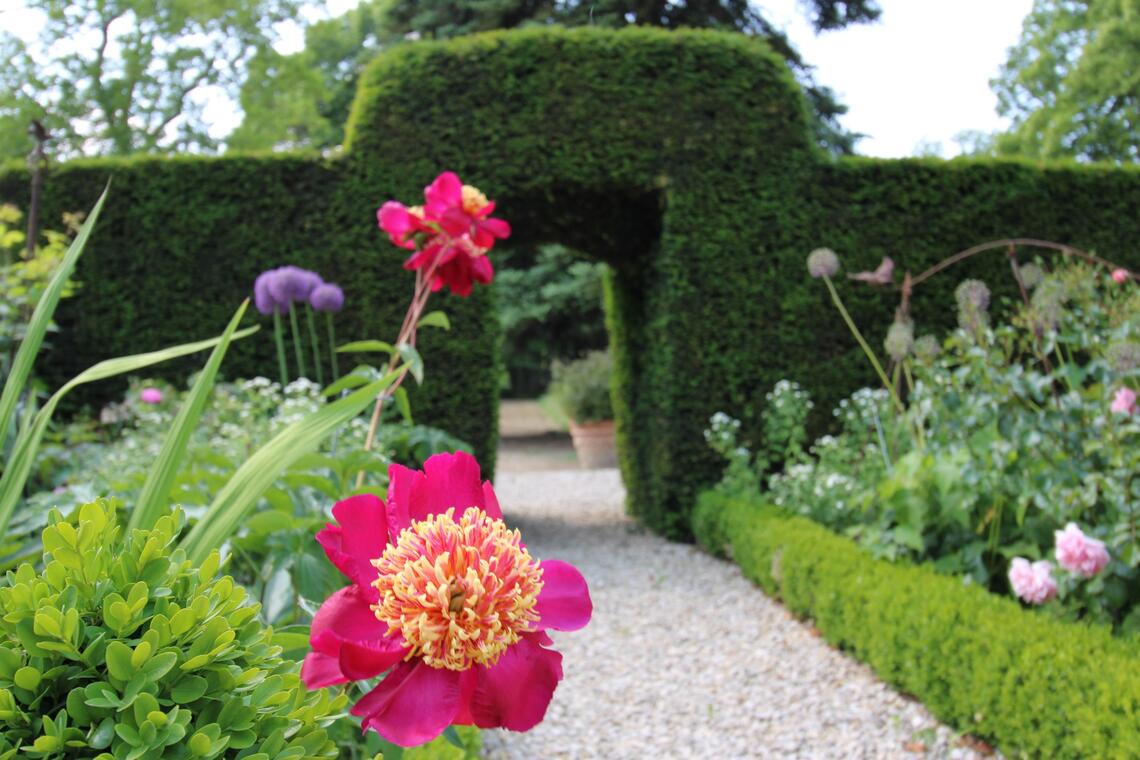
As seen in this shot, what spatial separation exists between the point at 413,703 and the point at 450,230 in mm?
1011

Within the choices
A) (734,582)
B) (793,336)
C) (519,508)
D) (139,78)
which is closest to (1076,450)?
(734,582)

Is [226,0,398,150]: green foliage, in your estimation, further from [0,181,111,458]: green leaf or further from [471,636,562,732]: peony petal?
[471,636,562,732]: peony petal

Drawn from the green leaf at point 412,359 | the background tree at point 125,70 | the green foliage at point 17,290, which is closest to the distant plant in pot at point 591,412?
the green foliage at point 17,290

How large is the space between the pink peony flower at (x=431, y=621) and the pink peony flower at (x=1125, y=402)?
2.56 m

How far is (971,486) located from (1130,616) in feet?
2.40

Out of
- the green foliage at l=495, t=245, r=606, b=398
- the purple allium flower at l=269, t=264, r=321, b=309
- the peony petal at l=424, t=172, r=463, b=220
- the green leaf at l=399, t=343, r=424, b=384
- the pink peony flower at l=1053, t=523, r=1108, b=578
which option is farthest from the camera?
the green foliage at l=495, t=245, r=606, b=398

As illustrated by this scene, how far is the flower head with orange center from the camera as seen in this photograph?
1.52 meters

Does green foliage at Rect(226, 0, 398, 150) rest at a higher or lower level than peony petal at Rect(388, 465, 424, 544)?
higher

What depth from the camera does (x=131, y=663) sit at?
2.12 feet

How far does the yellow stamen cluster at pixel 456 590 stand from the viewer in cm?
62

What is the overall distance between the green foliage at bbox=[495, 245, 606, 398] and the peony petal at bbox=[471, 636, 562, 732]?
1272cm

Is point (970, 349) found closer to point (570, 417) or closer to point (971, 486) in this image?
point (971, 486)

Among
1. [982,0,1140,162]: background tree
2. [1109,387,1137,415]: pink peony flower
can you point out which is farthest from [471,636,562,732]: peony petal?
[982,0,1140,162]: background tree

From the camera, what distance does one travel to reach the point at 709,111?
586 centimetres
